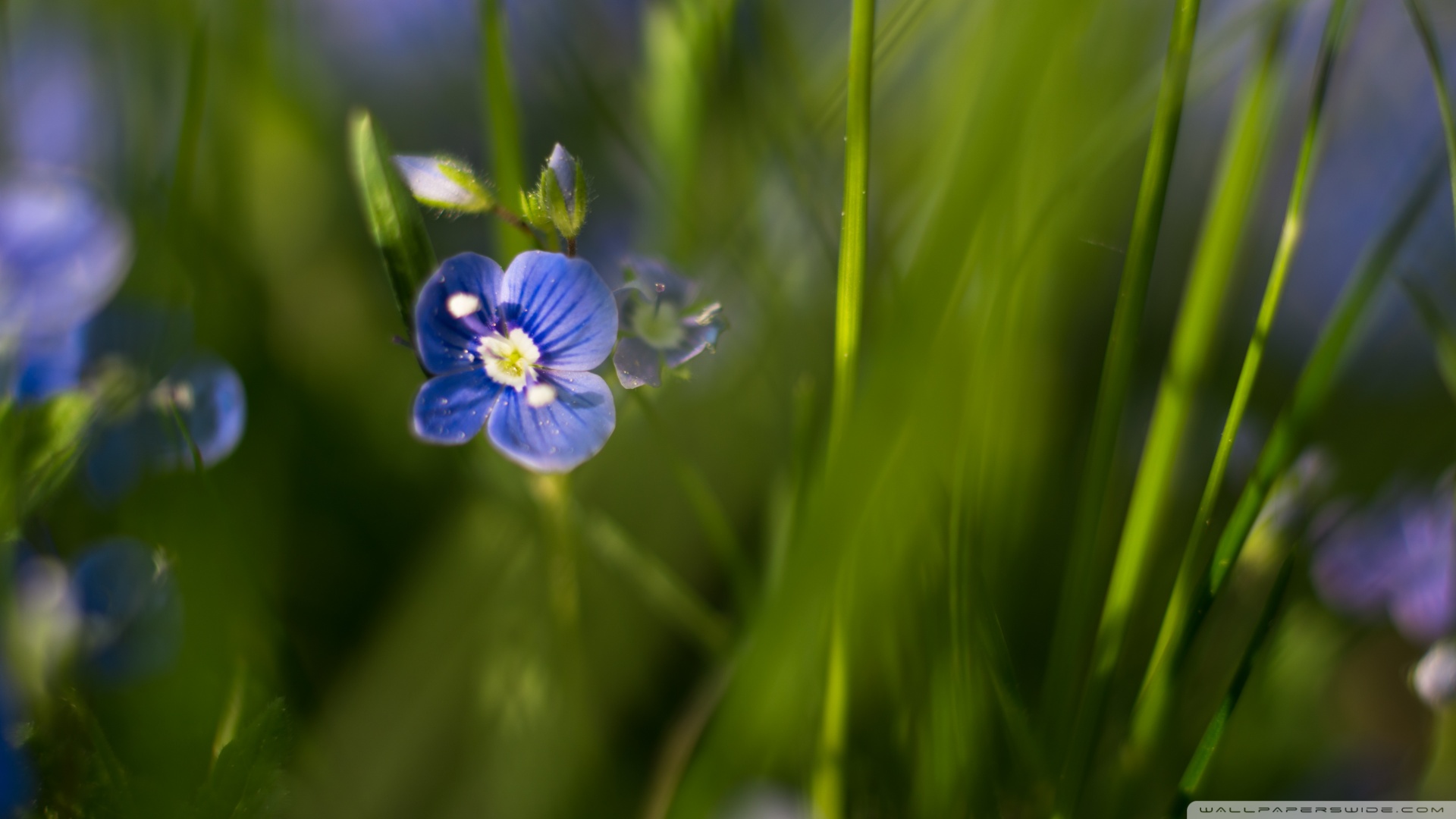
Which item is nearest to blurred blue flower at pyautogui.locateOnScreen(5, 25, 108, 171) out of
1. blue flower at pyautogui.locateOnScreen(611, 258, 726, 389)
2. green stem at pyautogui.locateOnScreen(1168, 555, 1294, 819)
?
blue flower at pyautogui.locateOnScreen(611, 258, 726, 389)

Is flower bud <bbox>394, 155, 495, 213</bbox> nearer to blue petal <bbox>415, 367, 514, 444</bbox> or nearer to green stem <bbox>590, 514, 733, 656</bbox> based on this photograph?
blue petal <bbox>415, 367, 514, 444</bbox>

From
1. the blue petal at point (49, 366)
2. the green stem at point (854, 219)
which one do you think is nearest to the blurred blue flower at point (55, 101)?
the blue petal at point (49, 366)

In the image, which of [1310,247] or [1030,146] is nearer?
[1030,146]

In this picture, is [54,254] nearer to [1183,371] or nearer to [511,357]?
[511,357]

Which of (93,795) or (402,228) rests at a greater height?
(402,228)

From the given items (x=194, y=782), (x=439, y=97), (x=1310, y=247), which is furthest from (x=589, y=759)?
(x=1310, y=247)

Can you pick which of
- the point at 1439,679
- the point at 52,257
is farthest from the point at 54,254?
the point at 1439,679

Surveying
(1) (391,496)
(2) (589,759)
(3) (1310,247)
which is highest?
(3) (1310,247)

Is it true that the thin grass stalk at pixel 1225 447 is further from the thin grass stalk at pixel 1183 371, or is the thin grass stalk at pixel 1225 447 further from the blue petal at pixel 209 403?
the blue petal at pixel 209 403

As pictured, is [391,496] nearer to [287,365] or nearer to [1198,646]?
[287,365]
